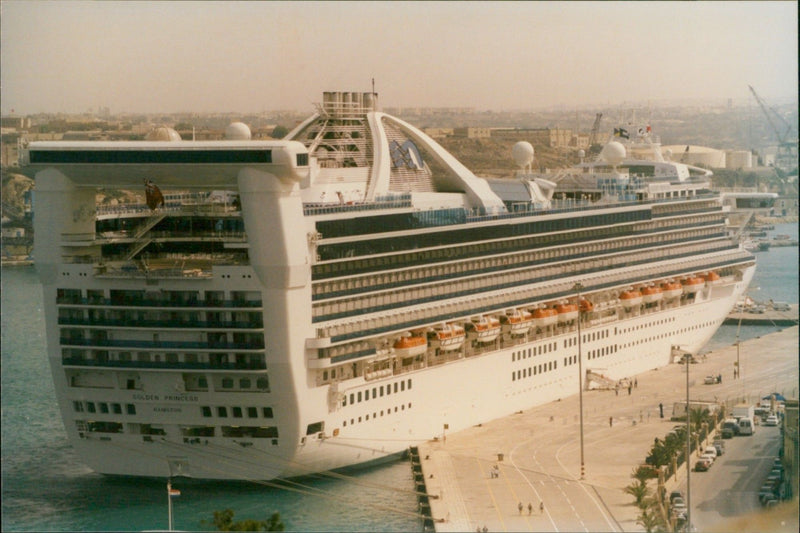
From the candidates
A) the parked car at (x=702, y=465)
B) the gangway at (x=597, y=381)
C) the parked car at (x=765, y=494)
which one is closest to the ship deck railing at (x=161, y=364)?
the parked car at (x=702, y=465)

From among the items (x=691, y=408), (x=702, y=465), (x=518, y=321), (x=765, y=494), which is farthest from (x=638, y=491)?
(x=518, y=321)

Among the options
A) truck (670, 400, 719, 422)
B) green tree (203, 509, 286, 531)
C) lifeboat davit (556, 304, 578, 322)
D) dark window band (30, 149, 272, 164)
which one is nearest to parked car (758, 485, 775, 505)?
truck (670, 400, 719, 422)

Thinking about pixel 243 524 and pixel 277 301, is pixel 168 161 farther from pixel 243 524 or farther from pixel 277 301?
pixel 243 524

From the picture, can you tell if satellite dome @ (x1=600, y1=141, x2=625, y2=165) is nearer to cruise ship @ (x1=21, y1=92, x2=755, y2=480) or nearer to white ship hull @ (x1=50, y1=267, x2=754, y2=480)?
white ship hull @ (x1=50, y1=267, x2=754, y2=480)

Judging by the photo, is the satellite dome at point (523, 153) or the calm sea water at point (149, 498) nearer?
the calm sea water at point (149, 498)

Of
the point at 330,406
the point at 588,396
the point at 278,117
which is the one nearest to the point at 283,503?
the point at 330,406

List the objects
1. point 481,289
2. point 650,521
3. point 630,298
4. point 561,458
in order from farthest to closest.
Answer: point 630,298
point 481,289
point 561,458
point 650,521

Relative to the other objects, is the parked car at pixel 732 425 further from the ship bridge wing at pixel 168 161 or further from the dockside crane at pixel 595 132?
the dockside crane at pixel 595 132

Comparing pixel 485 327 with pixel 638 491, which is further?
pixel 485 327
